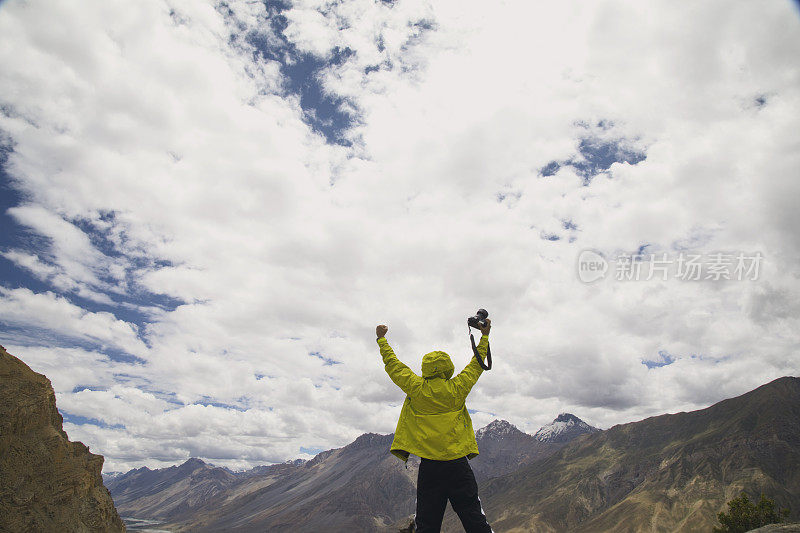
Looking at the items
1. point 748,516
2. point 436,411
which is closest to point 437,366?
point 436,411

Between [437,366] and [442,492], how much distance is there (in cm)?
198

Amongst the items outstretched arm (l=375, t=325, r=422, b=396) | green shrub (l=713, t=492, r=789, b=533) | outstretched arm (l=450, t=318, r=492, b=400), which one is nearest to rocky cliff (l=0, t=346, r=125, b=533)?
outstretched arm (l=375, t=325, r=422, b=396)

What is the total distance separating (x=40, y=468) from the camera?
261 feet

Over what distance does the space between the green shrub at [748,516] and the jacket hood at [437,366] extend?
91.2 meters

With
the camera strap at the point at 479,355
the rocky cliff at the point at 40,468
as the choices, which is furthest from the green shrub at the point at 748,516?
the rocky cliff at the point at 40,468

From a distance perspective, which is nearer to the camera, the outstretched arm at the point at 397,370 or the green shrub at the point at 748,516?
the outstretched arm at the point at 397,370

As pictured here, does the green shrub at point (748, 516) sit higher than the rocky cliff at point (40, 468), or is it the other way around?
the rocky cliff at point (40, 468)

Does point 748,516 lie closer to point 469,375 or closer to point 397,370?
point 469,375

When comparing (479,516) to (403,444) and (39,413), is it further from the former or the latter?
(39,413)

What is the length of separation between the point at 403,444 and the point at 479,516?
5.20ft

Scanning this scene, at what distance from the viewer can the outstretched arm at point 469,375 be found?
22.7 ft

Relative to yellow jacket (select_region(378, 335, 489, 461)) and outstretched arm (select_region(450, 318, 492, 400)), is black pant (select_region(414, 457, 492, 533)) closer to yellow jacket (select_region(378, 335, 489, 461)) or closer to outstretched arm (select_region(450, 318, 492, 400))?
yellow jacket (select_region(378, 335, 489, 461))

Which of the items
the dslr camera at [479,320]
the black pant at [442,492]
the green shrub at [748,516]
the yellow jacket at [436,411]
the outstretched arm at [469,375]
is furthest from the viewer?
the green shrub at [748,516]

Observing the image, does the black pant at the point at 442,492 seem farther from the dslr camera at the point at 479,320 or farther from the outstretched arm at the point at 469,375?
the dslr camera at the point at 479,320
